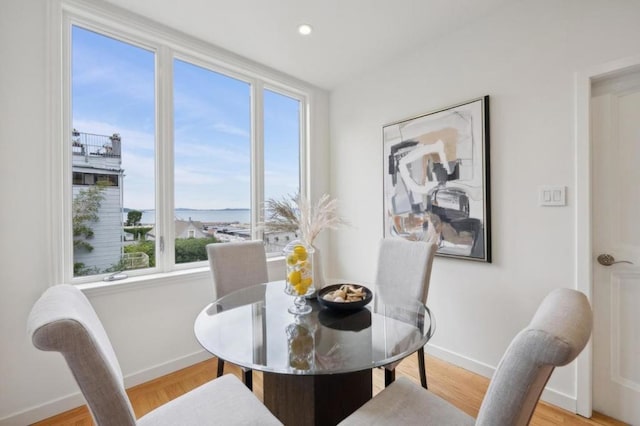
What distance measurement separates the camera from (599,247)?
5.85 ft

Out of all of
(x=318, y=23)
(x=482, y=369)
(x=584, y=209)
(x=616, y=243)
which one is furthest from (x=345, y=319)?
(x=318, y=23)

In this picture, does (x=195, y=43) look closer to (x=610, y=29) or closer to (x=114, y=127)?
(x=114, y=127)

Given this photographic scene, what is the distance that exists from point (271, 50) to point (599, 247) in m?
2.80

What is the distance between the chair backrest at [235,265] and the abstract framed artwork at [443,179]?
124 cm

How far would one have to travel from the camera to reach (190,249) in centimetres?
258

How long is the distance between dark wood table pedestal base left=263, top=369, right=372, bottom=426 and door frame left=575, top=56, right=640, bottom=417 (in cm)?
134

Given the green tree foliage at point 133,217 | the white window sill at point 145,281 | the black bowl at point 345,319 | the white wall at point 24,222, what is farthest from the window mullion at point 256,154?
the black bowl at point 345,319

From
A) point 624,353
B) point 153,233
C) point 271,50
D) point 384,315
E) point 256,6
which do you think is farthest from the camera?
point 271,50

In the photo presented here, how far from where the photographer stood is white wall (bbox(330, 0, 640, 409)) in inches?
70.5

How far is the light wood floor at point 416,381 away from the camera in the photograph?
5.82ft

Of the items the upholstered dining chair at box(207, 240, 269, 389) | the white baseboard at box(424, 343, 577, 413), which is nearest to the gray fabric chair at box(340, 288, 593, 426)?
the white baseboard at box(424, 343, 577, 413)

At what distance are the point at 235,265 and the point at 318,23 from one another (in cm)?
190

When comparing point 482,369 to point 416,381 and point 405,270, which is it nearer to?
point 416,381

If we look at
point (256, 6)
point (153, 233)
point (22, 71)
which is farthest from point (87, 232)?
point (256, 6)
